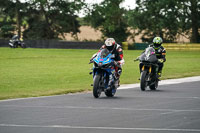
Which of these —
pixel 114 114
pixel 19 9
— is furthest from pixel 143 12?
pixel 114 114

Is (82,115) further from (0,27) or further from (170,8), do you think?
(0,27)

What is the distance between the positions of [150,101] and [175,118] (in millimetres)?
3498

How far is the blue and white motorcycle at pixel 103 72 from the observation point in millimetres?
14219

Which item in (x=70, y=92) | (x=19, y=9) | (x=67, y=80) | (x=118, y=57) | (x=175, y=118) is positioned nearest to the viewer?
(x=175, y=118)

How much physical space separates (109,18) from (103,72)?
71.1 m

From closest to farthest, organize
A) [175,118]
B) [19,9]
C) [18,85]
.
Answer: [175,118], [18,85], [19,9]

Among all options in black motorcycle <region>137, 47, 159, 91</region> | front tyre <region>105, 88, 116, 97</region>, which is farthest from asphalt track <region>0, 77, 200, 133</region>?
black motorcycle <region>137, 47, 159, 91</region>

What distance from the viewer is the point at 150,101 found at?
45.8ft

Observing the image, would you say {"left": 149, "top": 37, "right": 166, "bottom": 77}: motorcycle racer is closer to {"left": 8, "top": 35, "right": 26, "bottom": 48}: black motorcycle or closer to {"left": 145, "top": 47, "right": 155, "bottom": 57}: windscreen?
{"left": 145, "top": 47, "right": 155, "bottom": 57}: windscreen

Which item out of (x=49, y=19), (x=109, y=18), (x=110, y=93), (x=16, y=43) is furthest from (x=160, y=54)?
(x=49, y=19)

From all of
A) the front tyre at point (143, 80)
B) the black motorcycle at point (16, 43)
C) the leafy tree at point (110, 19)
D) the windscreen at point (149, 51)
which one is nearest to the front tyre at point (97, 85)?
the front tyre at point (143, 80)

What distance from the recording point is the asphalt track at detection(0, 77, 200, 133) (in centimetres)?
916

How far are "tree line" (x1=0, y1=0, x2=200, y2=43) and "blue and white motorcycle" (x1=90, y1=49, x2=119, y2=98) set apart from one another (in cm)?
5696

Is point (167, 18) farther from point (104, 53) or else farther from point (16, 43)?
point (104, 53)
